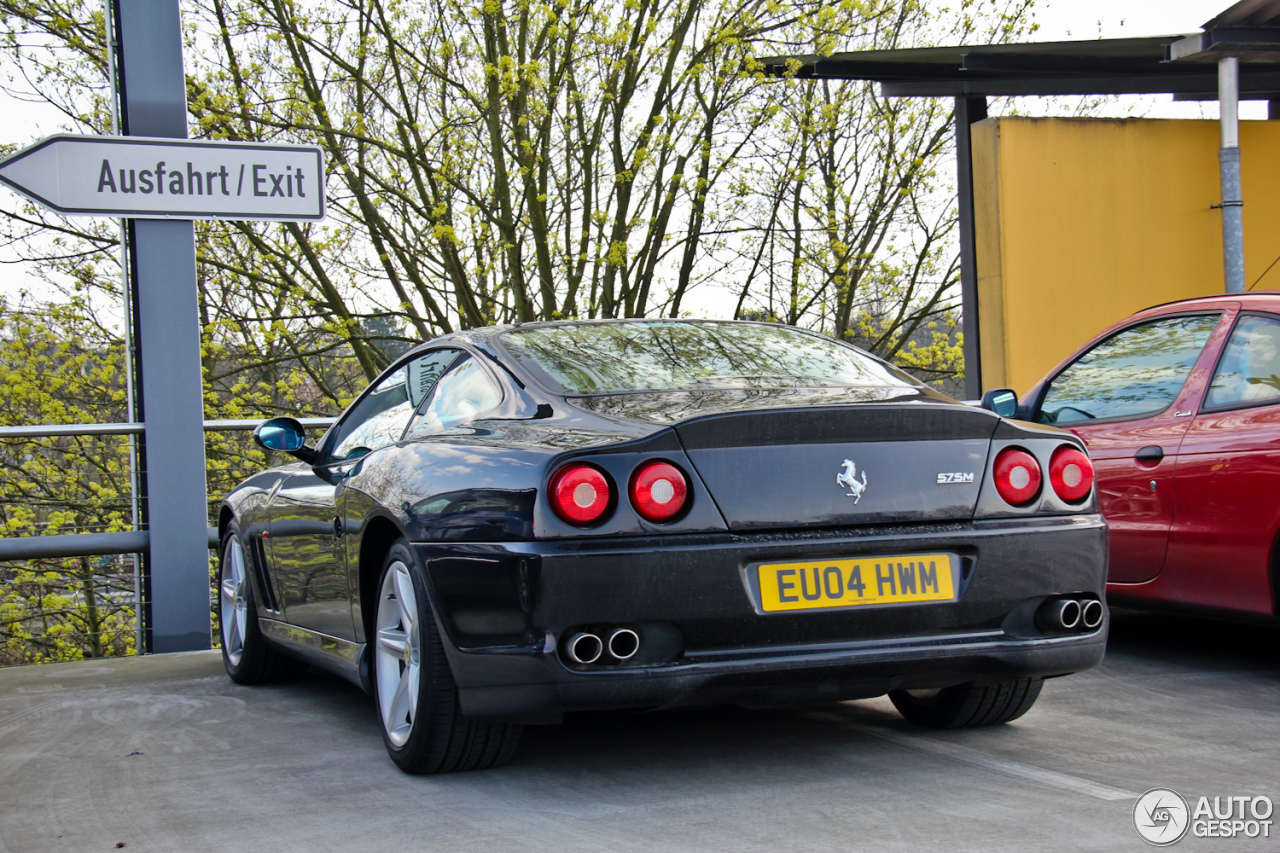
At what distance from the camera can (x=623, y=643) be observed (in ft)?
10.3

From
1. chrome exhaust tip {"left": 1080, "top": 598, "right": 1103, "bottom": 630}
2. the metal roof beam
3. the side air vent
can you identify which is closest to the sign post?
the side air vent

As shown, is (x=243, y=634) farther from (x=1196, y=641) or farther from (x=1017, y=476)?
(x=1196, y=641)

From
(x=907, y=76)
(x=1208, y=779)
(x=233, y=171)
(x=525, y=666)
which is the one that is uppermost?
(x=907, y=76)

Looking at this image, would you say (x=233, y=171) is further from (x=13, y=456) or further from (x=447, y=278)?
(x=447, y=278)

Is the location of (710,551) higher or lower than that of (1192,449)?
lower

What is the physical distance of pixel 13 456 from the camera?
32.3ft

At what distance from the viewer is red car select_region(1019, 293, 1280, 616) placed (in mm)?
4734

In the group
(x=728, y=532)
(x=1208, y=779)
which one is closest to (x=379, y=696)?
(x=728, y=532)

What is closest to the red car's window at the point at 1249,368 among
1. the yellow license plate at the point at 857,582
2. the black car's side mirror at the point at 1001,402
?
the black car's side mirror at the point at 1001,402

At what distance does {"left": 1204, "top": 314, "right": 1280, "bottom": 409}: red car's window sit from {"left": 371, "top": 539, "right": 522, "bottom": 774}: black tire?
10.1 ft

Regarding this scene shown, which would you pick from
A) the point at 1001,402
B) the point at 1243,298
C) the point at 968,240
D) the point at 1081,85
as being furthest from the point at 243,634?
the point at 1081,85

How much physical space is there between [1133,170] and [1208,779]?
352 inches

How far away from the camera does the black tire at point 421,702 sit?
350cm

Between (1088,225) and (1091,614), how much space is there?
27.5ft
